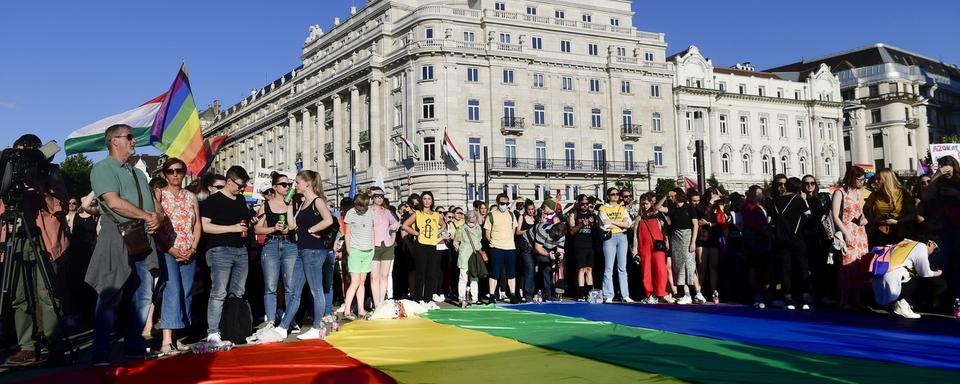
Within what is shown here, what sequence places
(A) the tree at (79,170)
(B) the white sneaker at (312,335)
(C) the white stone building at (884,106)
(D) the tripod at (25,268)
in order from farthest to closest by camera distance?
(C) the white stone building at (884,106) → (A) the tree at (79,170) → (B) the white sneaker at (312,335) → (D) the tripod at (25,268)

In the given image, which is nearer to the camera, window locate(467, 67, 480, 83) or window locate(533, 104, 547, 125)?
window locate(467, 67, 480, 83)

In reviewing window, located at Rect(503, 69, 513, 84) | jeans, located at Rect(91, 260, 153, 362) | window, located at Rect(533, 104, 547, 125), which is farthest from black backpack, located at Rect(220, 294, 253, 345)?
window, located at Rect(533, 104, 547, 125)

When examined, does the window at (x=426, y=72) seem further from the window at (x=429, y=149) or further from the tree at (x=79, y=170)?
the tree at (x=79, y=170)

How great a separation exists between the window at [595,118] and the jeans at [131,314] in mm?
56666

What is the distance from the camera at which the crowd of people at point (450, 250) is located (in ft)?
25.3

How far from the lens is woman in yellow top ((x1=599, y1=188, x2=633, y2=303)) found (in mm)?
13594

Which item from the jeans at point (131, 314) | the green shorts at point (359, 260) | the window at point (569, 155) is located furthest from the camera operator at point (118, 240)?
the window at point (569, 155)

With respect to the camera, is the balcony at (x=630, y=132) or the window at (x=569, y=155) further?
the balcony at (x=630, y=132)

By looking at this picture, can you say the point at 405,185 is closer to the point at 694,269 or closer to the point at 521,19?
the point at 521,19

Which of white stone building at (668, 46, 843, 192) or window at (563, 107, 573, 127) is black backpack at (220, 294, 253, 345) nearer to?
window at (563, 107, 573, 127)

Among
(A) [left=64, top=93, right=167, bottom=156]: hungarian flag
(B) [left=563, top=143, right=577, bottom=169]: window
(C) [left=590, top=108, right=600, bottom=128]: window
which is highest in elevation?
(C) [left=590, top=108, right=600, bottom=128]: window

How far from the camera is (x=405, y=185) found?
5725cm

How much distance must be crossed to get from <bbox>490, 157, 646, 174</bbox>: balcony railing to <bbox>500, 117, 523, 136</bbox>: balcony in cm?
212

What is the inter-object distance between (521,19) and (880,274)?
52.5 m
